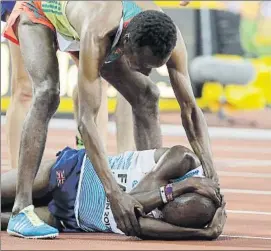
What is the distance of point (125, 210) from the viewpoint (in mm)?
5555

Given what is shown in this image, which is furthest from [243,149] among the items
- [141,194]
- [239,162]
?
[141,194]

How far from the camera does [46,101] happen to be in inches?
242

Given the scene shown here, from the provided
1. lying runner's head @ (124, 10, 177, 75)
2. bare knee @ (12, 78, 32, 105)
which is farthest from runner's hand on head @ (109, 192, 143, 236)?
bare knee @ (12, 78, 32, 105)

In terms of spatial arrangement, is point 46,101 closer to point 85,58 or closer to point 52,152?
point 85,58

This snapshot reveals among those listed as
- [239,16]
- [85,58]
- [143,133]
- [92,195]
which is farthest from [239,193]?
→ [239,16]

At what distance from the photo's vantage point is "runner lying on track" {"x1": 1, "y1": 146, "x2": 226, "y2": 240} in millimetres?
5609

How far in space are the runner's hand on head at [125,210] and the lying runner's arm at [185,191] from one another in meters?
0.06

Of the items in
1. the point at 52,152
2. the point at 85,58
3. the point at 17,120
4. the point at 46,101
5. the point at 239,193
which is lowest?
the point at 52,152

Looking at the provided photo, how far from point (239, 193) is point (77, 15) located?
2.67m

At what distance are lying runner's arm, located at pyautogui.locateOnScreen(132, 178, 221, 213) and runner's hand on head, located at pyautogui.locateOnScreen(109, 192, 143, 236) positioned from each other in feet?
0.20

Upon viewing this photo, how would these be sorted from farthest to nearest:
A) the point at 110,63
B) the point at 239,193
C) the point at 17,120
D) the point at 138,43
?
the point at 239,193
the point at 17,120
the point at 110,63
the point at 138,43

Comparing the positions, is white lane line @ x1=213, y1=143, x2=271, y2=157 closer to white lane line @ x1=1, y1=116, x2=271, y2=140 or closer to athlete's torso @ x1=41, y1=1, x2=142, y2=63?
white lane line @ x1=1, y1=116, x2=271, y2=140

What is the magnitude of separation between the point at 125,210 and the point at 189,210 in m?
0.32

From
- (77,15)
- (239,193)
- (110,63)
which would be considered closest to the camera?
(77,15)
